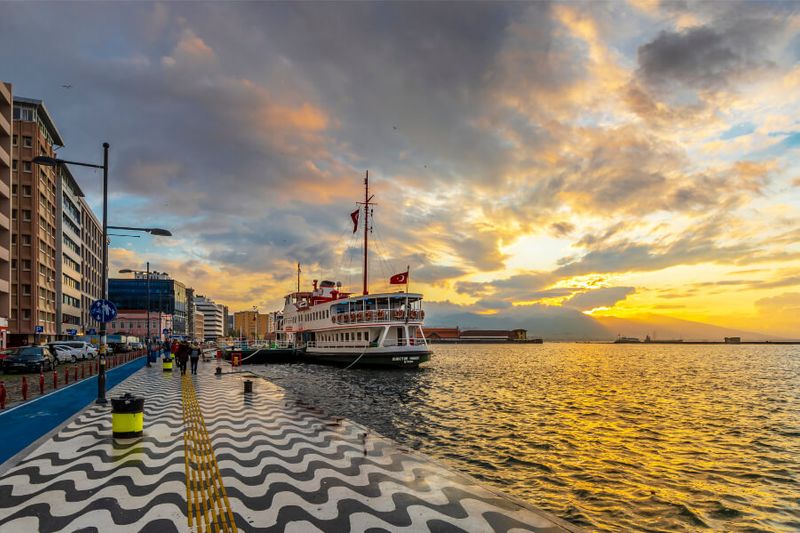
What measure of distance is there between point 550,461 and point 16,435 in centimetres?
1544

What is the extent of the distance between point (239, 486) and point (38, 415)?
11.6m

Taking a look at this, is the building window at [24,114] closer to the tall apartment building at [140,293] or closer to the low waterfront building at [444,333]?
the tall apartment building at [140,293]

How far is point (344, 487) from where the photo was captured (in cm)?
922

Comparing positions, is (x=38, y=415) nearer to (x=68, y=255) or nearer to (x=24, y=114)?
A: (x=24, y=114)

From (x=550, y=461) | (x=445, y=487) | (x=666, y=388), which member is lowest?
(x=666, y=388)

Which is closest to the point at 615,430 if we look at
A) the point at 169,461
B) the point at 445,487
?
the point at 445,487

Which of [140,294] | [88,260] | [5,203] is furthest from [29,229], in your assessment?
[140,294]

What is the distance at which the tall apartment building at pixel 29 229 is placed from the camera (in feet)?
197

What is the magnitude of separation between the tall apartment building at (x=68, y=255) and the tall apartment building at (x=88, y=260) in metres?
1.67

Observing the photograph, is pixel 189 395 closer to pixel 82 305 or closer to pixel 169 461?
pixel 169 461

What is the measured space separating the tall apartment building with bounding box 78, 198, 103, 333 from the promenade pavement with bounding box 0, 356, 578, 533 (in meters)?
88.9

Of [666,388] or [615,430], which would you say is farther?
[666,388]

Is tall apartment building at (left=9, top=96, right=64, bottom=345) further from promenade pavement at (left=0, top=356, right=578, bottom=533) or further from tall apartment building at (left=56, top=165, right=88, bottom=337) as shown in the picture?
promenade pavement at (left=0, top=356, right=578, bottom=533)

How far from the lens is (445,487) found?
938 cm
